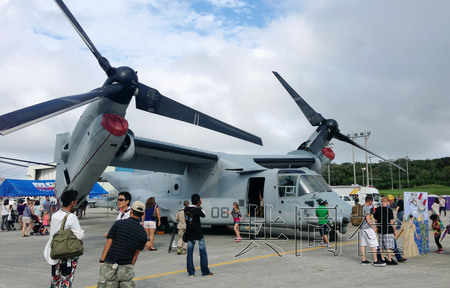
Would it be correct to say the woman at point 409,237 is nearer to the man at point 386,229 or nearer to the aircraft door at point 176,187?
the man at point 386,229

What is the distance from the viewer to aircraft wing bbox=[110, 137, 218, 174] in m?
14.1

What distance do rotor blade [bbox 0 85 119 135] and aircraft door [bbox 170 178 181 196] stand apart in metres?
7.73

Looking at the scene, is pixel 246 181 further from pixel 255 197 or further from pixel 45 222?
pixel 45 222

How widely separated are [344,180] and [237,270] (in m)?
Answer: 80.6

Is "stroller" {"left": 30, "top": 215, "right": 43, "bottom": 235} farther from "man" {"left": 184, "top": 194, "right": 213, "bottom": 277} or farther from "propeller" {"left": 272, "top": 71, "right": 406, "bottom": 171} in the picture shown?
"propeller" {"left": 272, "top": 71, "right": 406, "bottom": 171}

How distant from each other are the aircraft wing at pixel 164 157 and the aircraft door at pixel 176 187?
2.01 ft

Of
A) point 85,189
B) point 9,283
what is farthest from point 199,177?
point 9,283

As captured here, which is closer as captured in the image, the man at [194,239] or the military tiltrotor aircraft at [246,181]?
the man at [194,239]

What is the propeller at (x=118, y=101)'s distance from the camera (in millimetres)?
8219

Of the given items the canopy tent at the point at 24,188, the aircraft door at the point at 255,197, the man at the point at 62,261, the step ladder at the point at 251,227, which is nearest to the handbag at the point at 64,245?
the man at the point at 62,261

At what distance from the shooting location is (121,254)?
4.14 m

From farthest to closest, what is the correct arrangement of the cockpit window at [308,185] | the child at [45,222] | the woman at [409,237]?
the child at [45,222]
the cockpit window at [308,185]
the woman at [409,237]

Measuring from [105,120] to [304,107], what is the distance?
12.2 m

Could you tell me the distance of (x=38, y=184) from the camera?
76.5 feet
